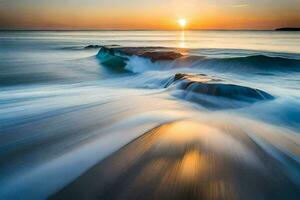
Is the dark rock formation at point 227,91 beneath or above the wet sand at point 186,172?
beneath

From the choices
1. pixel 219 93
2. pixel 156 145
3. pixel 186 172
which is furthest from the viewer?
pixel 219 93

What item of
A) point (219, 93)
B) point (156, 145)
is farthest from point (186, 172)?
point (219, 93)

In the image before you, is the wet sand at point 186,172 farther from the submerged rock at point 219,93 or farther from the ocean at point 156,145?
the submerged rock at point 219,93

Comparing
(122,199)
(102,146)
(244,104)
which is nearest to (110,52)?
(244,104)

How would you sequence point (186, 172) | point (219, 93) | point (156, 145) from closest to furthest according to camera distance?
point (186, 172), point (156, 145), point (219, 93)

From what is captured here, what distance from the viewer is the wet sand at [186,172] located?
2191 millimetres

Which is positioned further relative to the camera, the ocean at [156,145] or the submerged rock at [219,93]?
the submerged rock at [219,93]

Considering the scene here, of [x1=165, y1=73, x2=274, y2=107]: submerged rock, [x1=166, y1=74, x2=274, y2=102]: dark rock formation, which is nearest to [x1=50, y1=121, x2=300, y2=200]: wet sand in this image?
[x1=165, y1=73, x2=274, y2=107]: submerged rock

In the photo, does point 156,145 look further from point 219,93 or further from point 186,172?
point 219,93

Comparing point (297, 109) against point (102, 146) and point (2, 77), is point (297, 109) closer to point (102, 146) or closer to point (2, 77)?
point (102, 146)

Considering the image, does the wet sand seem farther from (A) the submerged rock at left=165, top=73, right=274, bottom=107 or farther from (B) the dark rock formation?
(B) the dark rock formation

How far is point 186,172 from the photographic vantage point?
2.50 meters

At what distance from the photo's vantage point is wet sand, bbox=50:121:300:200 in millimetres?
2191

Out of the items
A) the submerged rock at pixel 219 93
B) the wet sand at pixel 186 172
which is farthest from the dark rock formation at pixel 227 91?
the wet sand at pixel 186 172
